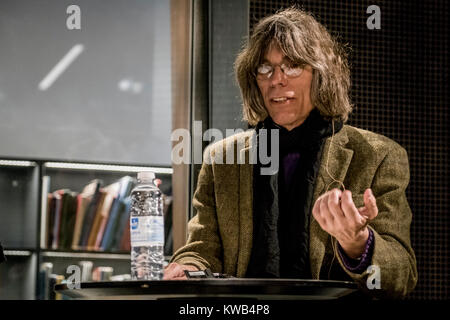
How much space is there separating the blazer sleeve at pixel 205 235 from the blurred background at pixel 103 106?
25.8 inches

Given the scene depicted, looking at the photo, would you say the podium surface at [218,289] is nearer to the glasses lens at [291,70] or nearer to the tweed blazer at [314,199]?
the tweed blazer at [314,199]

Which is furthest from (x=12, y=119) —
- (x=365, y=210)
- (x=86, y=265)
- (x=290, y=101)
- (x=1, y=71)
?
(x=365, y=210)

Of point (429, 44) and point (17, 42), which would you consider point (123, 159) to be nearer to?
point (17, 42)

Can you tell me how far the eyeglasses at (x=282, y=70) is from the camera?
Result: 7.96 feet

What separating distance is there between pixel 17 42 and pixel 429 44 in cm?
173

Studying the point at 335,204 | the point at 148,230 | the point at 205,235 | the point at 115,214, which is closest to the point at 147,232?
the point at 148,230

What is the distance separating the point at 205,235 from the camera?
2.36 meters

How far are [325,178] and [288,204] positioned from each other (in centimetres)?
14

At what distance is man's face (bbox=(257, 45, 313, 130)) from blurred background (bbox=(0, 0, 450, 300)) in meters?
0.72

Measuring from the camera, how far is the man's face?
241cm

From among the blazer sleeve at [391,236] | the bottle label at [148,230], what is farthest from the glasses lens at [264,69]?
the bottle label at [148,230]

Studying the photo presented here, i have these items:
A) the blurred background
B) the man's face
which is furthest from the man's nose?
the blurred background

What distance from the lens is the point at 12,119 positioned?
10.8ft

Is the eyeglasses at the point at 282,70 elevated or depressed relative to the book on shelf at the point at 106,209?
elevated
